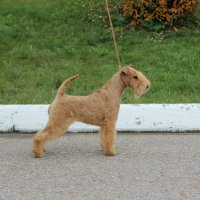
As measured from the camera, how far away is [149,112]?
7.76 metres

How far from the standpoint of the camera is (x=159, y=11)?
1128 cm

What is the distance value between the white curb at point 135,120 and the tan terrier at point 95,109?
3.79 ft

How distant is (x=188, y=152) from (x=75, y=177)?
1474 mm

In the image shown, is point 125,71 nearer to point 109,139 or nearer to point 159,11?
point 109,139

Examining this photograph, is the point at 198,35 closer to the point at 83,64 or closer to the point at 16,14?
the point at 83,64

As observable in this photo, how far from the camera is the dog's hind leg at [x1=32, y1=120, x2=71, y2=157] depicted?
6391 millimetres

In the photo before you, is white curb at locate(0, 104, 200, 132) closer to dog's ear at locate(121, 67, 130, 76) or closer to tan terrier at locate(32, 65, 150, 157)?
tan terrier at locate(32, 65, 150, 157)

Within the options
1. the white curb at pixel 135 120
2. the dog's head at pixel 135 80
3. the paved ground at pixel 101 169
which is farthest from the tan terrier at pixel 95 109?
the white curb at pixel 135 120

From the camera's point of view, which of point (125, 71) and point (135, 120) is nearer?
point (125, 71)

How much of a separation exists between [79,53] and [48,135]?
436 centimetres

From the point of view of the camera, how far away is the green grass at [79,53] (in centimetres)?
898

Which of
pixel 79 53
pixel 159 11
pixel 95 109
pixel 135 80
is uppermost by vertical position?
pixel 135 80

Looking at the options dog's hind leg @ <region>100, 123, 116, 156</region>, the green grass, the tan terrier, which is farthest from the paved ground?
the green grass

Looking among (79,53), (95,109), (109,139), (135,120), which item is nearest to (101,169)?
(109,139)
